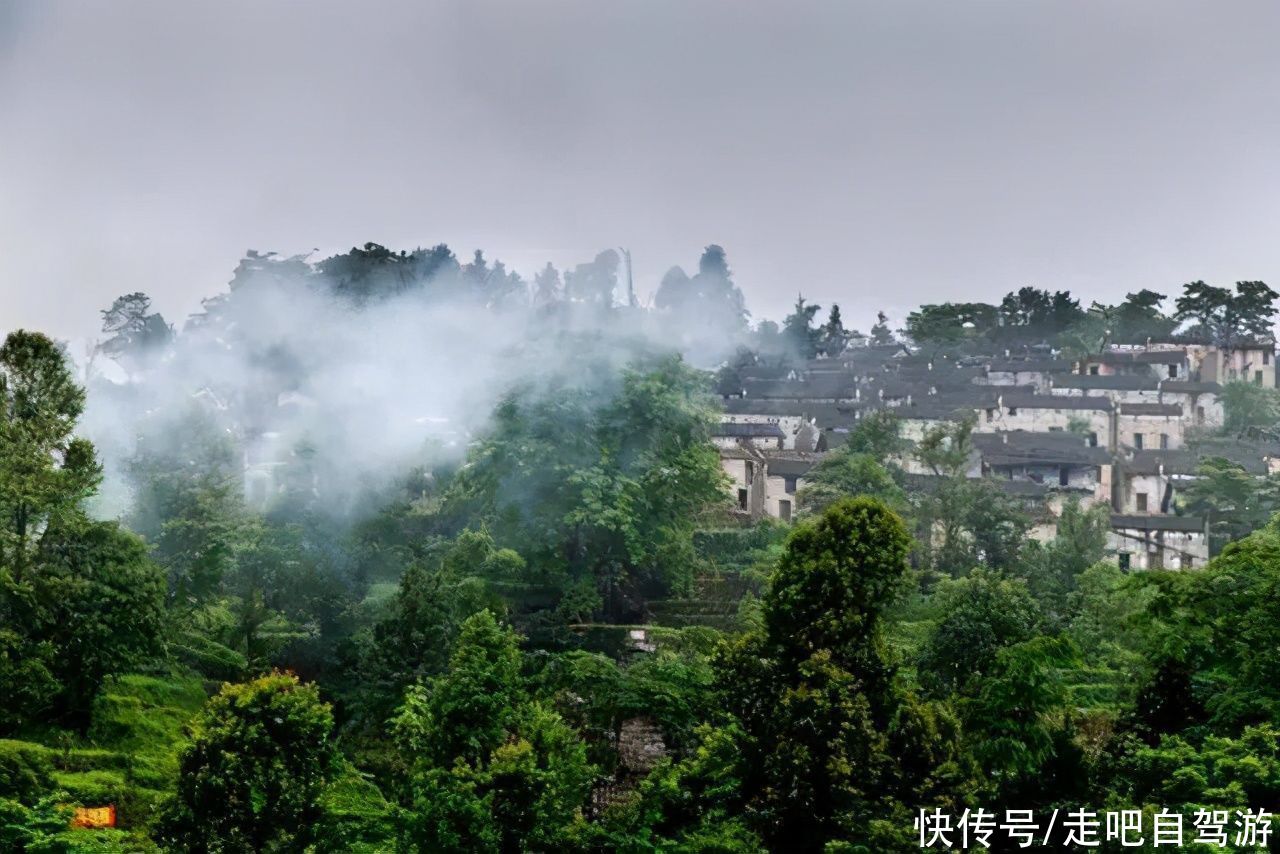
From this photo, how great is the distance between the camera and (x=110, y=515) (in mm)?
20469

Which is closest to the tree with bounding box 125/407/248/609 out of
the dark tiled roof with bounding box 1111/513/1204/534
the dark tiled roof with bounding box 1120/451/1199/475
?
the dark tiled roof with bounding box 1111/513/1204/534

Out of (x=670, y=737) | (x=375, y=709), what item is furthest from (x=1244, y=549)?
(x=375, y=709)

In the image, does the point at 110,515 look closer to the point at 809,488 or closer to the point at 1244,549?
the point at 809,488

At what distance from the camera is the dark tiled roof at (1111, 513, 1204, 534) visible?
74.6 feet

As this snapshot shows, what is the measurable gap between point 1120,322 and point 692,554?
29691mm

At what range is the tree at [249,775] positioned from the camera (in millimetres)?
7977

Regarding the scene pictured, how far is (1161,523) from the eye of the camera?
75.2 feet

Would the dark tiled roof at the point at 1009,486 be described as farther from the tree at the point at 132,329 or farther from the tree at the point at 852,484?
the tree at the point at 132,329

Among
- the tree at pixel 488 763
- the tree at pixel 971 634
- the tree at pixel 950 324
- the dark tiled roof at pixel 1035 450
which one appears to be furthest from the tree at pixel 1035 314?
the tree at pixel 488 763

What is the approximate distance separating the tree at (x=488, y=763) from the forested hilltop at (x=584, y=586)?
0.10ft

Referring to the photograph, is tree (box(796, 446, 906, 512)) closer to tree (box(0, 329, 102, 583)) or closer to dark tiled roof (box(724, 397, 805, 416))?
dark tiled roof (box(724, 397, 805, 416))

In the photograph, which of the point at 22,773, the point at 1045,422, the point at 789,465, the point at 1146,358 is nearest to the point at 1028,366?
the point at 1146,358

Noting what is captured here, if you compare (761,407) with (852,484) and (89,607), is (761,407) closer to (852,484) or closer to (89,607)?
(852,484)

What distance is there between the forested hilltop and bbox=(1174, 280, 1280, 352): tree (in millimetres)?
3306
